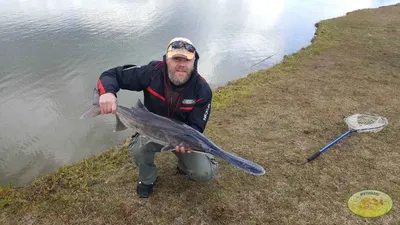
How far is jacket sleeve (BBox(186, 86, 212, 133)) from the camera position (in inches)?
181

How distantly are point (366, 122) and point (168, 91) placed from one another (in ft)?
14.9

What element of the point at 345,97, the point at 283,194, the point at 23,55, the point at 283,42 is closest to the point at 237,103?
the point at 345,97

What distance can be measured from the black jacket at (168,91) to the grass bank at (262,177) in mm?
1198

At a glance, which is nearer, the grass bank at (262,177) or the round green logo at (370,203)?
the grass bank at (262,177)

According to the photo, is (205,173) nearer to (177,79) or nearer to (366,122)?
(177,79)

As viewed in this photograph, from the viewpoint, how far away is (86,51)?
12422mm

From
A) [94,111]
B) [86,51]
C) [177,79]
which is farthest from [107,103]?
[86,51]

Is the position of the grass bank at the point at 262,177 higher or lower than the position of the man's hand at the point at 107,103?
lower

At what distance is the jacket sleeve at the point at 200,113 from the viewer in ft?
15.1

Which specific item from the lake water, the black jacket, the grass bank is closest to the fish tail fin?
the black jacket

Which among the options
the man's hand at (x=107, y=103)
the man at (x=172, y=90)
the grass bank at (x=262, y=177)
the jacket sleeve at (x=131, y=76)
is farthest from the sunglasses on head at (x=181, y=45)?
the grass bank at (x=262, y=177)

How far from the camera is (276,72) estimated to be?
35.3 ft

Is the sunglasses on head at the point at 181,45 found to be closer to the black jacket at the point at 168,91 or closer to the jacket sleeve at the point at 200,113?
the black jacket at the point at 168,91

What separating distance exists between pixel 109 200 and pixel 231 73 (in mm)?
7785
